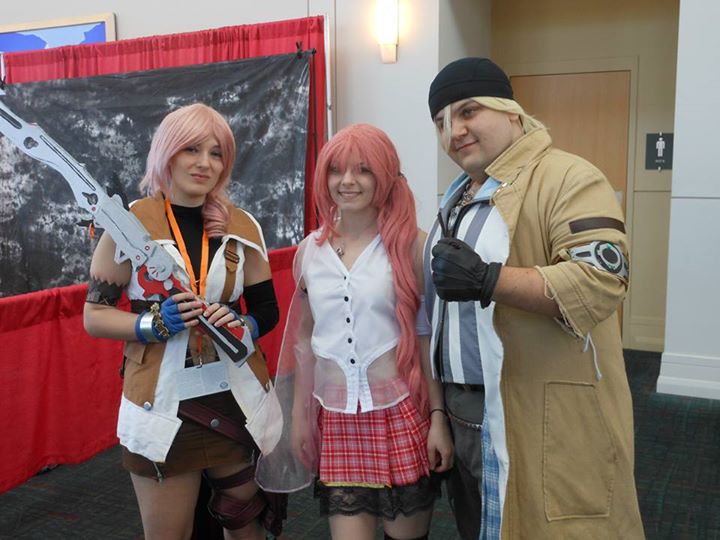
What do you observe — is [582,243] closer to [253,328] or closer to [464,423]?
[464,423]

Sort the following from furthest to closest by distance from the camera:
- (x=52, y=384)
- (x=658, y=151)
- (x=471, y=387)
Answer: (x=658, y=151) < (x=52, y=384) < (x=471, y=387)

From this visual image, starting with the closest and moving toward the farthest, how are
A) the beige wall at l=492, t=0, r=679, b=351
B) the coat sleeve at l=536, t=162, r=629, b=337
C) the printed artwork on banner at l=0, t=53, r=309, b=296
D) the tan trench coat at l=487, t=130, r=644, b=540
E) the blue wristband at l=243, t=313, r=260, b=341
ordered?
the coat sleeve at l=536, t=162, r=629, b=337, the tan trench coat at l=487, t=130, r=644, b=540, the blue wristband at l=243, t=313, r=260, b=341, the printed artwork on banner at l=0, t=53, r=309, b=296, the beige wall at l=492, t=0, r=679, b=351

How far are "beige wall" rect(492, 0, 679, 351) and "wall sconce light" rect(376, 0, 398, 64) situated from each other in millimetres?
1368

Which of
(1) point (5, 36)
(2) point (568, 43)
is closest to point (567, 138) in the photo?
(2) point (568, 43)

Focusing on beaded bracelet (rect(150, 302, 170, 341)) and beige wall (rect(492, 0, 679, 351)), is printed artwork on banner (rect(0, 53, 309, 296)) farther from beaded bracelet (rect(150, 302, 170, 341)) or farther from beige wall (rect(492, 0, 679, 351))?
beaded bracelet (rect(150, 302, 170, 341))

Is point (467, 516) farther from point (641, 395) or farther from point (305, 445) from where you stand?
point (641, 395)

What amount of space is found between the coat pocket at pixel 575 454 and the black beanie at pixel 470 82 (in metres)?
0.62

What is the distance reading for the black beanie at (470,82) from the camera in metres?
1.40

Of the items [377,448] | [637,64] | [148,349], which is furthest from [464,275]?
[637,64]

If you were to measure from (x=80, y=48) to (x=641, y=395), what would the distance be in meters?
4.91

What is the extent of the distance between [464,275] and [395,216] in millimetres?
430

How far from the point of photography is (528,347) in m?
1.38

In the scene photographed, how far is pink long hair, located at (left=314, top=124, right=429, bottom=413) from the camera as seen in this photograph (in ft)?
5.22

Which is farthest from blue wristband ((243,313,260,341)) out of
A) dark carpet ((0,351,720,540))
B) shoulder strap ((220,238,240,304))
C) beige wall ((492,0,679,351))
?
beige wall ((492,0,679,351))
